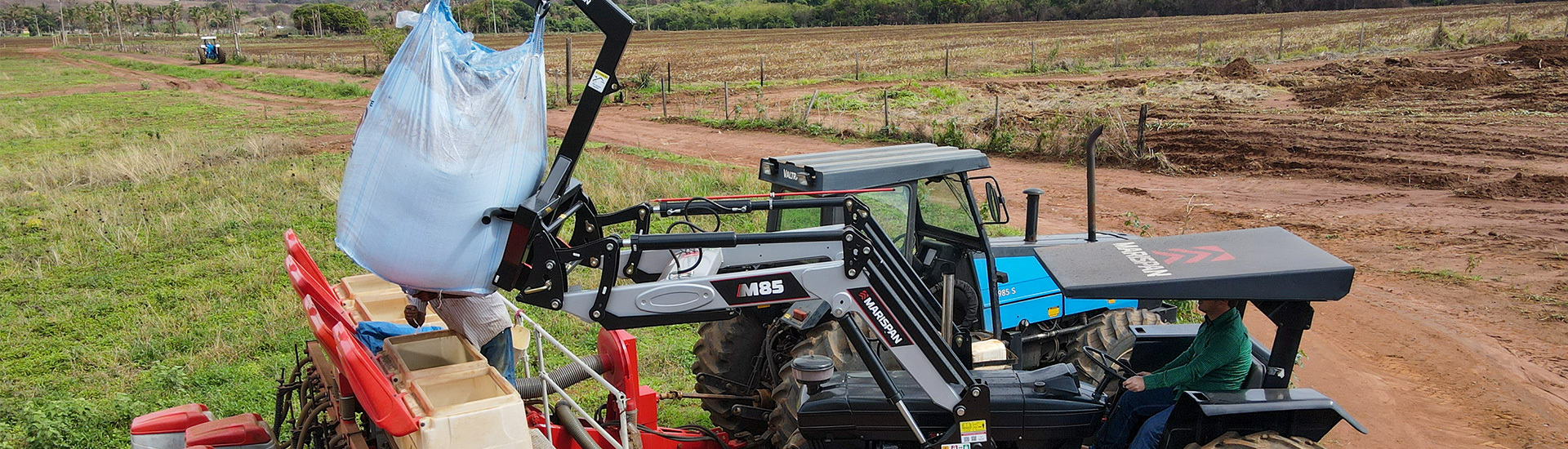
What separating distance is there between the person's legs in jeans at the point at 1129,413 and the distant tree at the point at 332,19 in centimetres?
10202

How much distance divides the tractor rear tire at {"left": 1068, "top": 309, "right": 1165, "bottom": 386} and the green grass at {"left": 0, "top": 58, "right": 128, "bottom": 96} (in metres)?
42.2

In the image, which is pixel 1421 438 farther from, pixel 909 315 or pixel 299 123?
pixel 299 123

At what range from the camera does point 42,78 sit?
45188mm

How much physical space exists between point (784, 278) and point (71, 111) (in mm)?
32669

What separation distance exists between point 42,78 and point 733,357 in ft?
167

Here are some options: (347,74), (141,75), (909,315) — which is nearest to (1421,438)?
(909,315)

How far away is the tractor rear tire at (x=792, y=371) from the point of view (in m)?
5.84

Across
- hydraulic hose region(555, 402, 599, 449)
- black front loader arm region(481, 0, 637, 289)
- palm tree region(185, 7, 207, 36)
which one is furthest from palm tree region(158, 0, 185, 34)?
black front loader arm region(481, 0, 637, 289)

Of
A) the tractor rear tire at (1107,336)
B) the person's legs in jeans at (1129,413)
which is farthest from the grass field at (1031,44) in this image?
the person's legs in jeans at (1129,413)

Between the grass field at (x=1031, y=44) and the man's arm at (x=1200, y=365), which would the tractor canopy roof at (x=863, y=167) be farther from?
the grass field at (x=1031, y=44)

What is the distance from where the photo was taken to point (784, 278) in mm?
4570

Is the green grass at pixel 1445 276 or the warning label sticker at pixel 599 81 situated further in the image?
the green grass at pixel 1445 276

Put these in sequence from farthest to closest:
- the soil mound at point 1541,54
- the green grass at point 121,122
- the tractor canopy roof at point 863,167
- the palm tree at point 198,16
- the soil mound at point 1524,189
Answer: the palm tree at point 198,16, the soil mound at point 1541,54, the green grass at point 121,122, the soil mound at point 1524,189, the tractor canopy roof at point 863,167

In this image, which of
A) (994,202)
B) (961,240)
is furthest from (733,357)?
(994,202)
